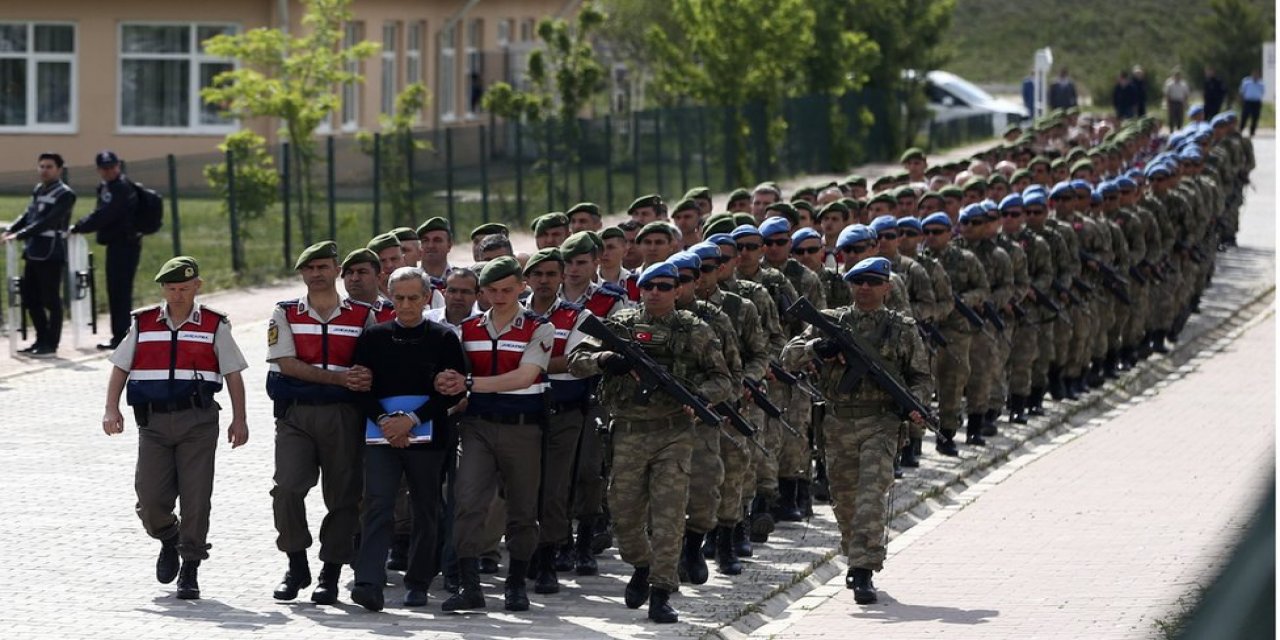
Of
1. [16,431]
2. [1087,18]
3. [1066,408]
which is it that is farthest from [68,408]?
[1087,18]

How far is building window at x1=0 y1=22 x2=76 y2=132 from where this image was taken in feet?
123

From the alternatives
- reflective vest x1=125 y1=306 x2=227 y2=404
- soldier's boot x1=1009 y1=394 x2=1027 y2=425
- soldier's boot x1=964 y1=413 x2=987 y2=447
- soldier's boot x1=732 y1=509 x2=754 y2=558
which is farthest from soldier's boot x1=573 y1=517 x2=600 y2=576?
soldier's boot x1=1009 y1=394 x2=1027 y2=425

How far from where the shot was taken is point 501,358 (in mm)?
8945

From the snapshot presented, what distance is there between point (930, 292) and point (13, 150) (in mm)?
27192

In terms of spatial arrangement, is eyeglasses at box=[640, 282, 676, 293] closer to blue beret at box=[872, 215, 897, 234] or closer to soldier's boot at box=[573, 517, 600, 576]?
soldier's boot at box=[573, 517, 600, 576]

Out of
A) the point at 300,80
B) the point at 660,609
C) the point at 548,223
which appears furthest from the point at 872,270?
the point at 300,80

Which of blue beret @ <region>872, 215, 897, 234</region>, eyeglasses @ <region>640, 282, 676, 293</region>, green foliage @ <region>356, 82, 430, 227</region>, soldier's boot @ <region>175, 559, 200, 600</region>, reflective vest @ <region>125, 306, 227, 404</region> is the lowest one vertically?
soldier's boot @ <region>175, 559, 200, 600</region>

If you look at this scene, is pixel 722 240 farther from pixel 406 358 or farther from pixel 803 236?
pixel 406 358

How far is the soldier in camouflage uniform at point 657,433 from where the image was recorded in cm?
891

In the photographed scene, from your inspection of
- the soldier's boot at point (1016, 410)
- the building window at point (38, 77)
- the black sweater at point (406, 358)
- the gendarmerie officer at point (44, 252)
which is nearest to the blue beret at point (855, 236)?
the black sweater at point (406, 358)

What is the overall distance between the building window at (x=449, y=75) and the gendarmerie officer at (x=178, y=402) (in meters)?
33.6

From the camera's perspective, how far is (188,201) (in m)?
24.2

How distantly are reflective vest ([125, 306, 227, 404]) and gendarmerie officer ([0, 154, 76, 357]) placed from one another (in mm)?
8989

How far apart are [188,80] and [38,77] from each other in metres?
2.73
